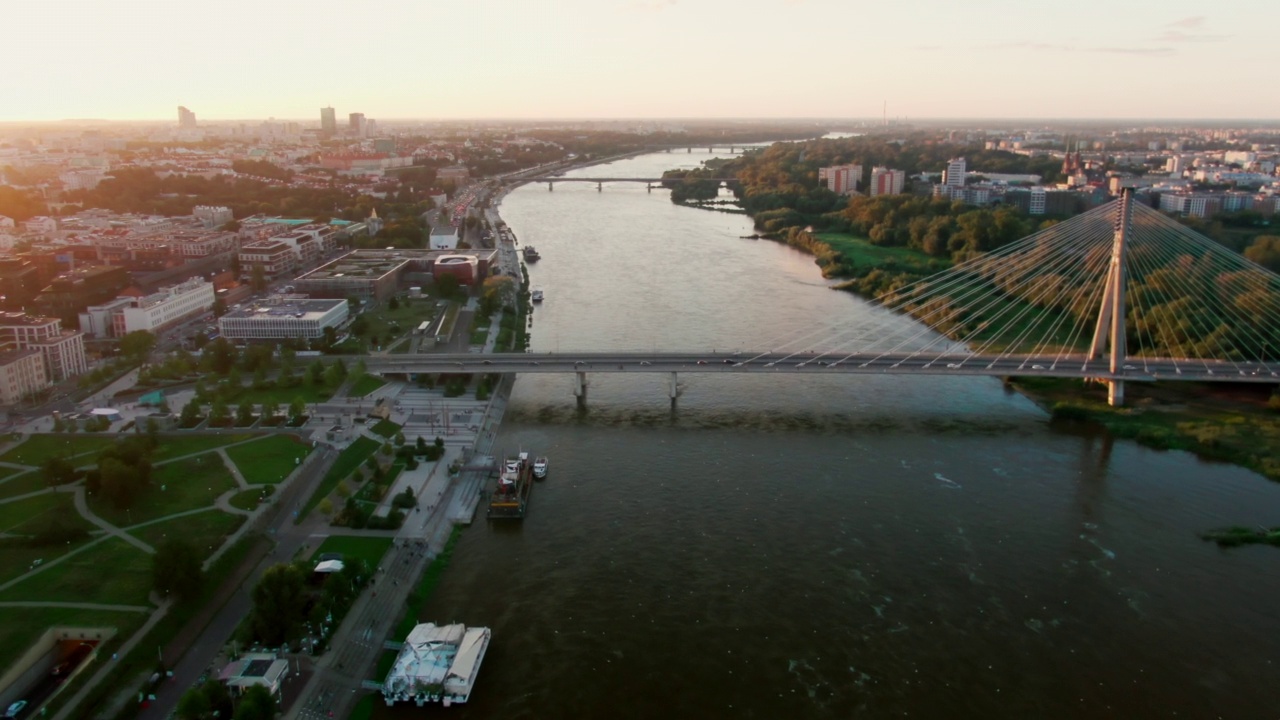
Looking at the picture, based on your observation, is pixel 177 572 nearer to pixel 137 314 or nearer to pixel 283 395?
pixel 283 395

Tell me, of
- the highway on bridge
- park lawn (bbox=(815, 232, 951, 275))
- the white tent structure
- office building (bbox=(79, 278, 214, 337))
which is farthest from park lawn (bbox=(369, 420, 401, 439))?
park lawn (bbox=(815, 232, 951, 275))

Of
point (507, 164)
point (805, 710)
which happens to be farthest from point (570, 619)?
point (507, 164)

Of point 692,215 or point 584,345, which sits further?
point 692,215

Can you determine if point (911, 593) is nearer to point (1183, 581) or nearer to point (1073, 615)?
point (1073, 615)

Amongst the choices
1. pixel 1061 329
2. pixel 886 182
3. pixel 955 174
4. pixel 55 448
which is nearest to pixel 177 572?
pixel 55 448

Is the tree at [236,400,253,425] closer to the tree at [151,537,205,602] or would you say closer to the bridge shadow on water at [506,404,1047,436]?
the bridge shadow on water at [506,404,1047,436]
